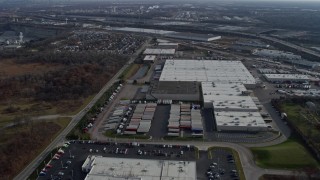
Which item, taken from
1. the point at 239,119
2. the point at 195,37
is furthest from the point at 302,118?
the point at 195,37

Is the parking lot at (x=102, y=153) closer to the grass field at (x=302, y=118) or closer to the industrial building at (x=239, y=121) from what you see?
the industrial building at (x=239, y=121)

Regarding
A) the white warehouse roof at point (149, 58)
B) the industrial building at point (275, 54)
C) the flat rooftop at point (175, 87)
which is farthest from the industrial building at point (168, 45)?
the flat rooftop at point (175, 87)

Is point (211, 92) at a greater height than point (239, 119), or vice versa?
point (211, 92)

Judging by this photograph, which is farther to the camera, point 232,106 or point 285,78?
point 285,78

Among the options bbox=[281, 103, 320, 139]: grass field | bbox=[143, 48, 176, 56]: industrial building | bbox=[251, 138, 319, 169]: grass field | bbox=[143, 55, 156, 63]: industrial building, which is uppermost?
bbox=[143, 48, 176, 56]: industrial building

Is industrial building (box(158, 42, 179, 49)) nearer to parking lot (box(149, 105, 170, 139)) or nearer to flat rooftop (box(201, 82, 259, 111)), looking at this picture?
flat rooftop (box(201, 82, 259, 111))

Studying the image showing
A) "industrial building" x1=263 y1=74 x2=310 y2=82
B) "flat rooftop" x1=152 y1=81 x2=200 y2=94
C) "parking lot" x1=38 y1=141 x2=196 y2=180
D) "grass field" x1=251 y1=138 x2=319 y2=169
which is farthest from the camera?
"industrial building" x1=263 y1=74 x2=310 y2=82

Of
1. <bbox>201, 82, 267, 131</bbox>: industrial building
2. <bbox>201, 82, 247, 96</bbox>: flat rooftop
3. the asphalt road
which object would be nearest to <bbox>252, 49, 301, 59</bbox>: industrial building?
<bbox>201, 82, 247, 96</bbox>: flat rooftop

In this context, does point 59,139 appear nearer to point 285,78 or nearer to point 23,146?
point 23,146
